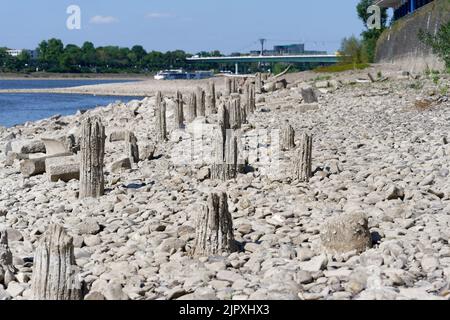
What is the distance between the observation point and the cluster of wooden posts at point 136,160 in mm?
6969

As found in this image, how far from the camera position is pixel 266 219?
9.78 metres

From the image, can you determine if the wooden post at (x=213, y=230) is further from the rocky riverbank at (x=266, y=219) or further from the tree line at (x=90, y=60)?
the tree line at (x=90, y=60)

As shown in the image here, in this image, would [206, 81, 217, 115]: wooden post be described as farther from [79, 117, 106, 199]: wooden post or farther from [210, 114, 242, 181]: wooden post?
[79, 117, 106, 199]: wooden post

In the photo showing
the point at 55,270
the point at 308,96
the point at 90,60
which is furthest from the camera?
the point at 90,60

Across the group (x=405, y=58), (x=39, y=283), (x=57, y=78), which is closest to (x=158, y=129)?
(x=39, y=283)

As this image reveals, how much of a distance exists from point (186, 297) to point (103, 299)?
0.72m

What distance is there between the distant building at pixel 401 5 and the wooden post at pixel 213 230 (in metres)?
46.5

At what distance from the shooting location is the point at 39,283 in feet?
23.0

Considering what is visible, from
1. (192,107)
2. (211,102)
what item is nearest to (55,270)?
(192,107)

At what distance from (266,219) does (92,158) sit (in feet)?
12.9

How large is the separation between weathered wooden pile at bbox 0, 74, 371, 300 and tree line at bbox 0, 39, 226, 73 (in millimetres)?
129602

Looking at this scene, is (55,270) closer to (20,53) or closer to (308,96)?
(308,96)

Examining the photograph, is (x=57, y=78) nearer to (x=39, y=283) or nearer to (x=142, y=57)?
(x=142, y=57)

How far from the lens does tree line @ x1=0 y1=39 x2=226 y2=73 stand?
493 ft
